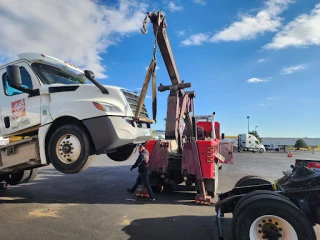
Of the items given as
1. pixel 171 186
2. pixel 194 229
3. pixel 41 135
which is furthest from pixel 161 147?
pixel 41 135

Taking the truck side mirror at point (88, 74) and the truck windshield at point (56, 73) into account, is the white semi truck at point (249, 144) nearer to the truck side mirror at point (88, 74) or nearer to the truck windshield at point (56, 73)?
the truck windshield at point (56, 73)

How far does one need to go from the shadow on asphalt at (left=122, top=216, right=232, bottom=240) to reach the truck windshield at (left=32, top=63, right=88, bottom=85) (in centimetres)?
314

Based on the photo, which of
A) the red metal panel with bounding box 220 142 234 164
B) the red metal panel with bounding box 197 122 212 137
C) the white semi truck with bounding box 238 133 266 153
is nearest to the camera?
the red metal panel with bounding box 220 142 234 164

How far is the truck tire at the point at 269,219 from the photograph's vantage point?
309cm

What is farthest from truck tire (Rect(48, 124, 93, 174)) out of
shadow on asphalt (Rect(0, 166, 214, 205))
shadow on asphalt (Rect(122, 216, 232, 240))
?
shadow on asphalt (Rect(0, 166, 214, 205))

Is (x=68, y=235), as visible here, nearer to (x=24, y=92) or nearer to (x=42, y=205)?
(x=42, y=205)

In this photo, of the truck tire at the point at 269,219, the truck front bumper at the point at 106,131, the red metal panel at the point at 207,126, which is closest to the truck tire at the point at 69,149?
the truck front bumper at the point at 106,131

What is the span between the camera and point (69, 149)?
13.9 feet

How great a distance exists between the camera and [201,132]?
10.4 meters

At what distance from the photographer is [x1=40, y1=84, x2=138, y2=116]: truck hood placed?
429 cm

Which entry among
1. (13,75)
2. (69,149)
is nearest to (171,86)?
(69,149)

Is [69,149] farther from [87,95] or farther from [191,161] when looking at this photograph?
[191,161]

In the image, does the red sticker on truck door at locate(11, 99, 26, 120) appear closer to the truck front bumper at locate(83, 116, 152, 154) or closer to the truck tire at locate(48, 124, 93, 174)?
the truck tire at locate(48, 124, 93, 174)

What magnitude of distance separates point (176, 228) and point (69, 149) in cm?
236
